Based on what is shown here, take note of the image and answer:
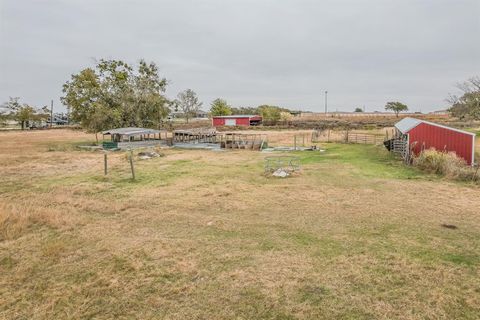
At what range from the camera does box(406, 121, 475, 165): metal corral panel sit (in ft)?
64.7

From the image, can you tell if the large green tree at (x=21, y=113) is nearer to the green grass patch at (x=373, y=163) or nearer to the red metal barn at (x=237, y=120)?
the red metal barn at (x=237, y=120)

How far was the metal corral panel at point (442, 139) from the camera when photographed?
19734mm

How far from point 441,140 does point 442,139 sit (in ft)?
0.27

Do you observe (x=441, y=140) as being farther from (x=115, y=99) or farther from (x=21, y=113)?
(x=21, y=113)

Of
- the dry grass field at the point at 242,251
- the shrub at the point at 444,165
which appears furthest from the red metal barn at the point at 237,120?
the dry grass field at the point at 242,251

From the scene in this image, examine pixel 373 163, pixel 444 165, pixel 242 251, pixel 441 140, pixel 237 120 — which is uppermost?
pixel 237 120

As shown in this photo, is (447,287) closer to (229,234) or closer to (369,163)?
(229,234)

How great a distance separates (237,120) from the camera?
2800 inches

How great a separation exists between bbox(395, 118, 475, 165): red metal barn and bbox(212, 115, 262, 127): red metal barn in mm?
49405

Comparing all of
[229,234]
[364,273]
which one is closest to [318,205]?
[229,234]

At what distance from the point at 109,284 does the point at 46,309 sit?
3.61 feet

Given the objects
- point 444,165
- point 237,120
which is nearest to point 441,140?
point 444,165

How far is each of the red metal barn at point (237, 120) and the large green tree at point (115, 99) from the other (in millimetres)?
28866

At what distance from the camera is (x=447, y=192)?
1329cm
